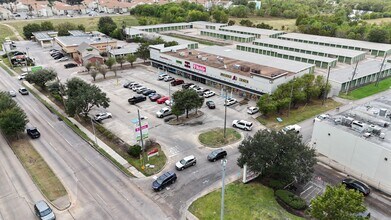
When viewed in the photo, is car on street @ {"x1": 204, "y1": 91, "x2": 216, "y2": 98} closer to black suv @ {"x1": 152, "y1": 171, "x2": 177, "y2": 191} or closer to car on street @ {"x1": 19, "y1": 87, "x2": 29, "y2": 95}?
black suv @ {"x1": 152, "y1": 171, "x2": 177, "y2": 191}

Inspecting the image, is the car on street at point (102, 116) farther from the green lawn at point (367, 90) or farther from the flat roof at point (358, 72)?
the flat roof at point (358, 72)

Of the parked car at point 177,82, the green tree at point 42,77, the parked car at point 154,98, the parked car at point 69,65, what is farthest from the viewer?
the parked car at point 69,65

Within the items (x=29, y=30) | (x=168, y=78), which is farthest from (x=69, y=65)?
(x=29, y=30)

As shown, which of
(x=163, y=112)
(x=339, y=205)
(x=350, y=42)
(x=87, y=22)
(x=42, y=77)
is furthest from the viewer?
(x=87, y=22)

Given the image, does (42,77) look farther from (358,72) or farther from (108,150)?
(358,72)

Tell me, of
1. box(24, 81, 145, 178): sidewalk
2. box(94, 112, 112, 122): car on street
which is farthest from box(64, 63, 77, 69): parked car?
box(94, 112, 112, 122): car on street

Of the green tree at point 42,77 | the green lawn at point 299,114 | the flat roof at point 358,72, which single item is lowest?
the green lawn at point 299,114

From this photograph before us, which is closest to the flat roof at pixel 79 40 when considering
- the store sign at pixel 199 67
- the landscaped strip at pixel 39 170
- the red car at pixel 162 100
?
the store sign at pixel 199 67
